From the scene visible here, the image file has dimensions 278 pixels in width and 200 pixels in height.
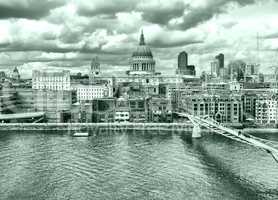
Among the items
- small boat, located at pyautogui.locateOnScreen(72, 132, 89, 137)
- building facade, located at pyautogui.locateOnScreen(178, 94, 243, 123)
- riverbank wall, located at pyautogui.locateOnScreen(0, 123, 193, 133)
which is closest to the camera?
small boat, located at pyautogui.locateOnScreen(72, 132, 89, 137)

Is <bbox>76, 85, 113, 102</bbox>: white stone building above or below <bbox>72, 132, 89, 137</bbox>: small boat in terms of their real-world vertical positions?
above

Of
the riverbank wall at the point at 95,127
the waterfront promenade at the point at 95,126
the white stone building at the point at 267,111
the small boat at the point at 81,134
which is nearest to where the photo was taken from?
the small boat at the point at 81,134

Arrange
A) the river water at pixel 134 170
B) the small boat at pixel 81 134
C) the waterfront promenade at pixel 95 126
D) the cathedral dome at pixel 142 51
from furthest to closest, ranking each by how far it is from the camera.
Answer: the cathedral dome at pixel 142 51 → the waterfront promenade at pixel 95 126 → the small boat at pixel 81 134 → the river water at pixel 134 170

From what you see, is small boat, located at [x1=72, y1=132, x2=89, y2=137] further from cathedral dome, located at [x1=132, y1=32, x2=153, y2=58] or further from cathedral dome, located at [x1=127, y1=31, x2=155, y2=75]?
cathedral dome, located at [x1=132, y1=32, x2=153, y2=58]

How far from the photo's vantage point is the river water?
1105 inches

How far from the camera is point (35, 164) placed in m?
36.4

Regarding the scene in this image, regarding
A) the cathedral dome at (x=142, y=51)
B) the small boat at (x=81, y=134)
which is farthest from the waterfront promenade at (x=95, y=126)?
the cathedral dome at (x=142, y=51)

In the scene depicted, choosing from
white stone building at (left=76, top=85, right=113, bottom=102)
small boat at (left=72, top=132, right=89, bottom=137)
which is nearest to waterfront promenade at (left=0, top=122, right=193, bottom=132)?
small boat at (left=72, top=132, right=89, bottom=137)

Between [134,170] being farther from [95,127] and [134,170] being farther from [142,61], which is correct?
[142,61]

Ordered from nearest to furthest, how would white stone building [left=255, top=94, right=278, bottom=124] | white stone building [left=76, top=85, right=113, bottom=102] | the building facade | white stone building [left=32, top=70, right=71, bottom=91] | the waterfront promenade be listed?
the waterfront promenade, white stone building [left=255, top=94, right=278, bottom=124], the building facade, white stone building [left=76, top=85, right=113, bottom=102], white stone building [left=32, top=70, right=71, bottom=91]

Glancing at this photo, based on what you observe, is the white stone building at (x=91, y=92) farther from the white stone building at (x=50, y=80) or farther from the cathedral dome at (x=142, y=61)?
the cathedral dome at (x=142, y=61)

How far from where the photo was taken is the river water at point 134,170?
28078 mm

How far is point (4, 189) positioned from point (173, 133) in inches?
1194

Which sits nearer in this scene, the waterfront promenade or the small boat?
the small boat
